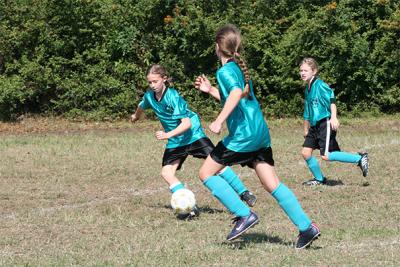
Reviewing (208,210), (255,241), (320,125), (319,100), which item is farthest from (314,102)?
(255,241)

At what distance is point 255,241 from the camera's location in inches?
256

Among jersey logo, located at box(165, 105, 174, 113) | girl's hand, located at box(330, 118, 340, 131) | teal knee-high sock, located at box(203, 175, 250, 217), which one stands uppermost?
jersey logo, located at box(165, 105, 174, 113)

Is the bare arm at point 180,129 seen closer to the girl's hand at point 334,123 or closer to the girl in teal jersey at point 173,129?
the girl in teal jersey at point 173,129

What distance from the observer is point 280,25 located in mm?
18188

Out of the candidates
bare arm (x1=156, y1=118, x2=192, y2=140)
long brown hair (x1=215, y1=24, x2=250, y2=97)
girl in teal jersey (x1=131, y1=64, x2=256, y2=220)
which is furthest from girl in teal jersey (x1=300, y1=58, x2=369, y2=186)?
long brown hair (x1=215, y1=24, x2=250, y2=97)

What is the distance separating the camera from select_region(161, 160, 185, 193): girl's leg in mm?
7977

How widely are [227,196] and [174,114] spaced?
1.91m

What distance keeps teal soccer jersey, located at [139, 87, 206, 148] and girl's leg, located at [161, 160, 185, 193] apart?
0.21 metres

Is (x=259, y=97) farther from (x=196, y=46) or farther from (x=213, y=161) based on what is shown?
(x=213, y=161)

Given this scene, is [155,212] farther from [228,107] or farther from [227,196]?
[228,107]

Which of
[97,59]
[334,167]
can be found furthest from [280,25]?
[334,167]

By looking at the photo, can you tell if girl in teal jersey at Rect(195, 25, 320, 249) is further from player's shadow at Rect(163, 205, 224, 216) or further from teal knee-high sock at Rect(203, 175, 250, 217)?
player's shadow at Rect(163, 205, 224, 216)

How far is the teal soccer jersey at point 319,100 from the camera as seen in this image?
9.66 metres

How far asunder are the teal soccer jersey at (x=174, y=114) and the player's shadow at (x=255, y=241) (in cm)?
162
